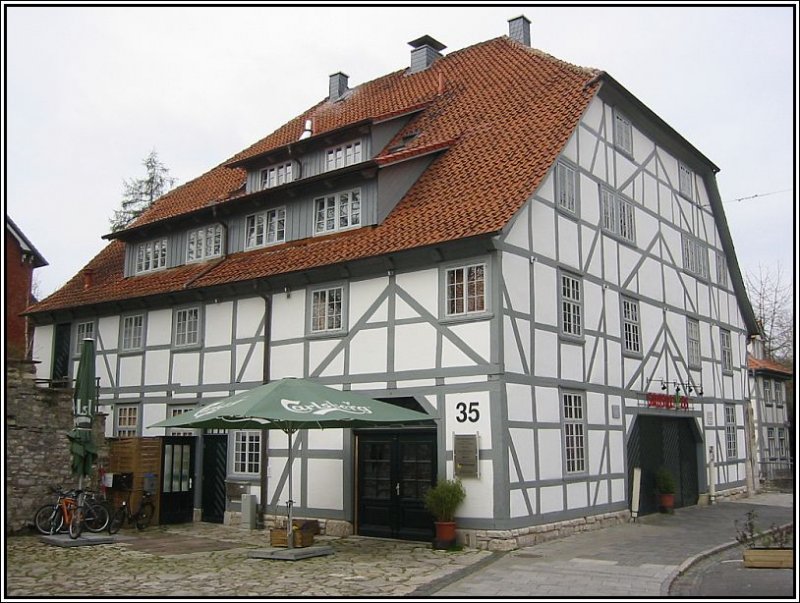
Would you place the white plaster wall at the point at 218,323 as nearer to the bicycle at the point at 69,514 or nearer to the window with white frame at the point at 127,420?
the window with white frame at the point at 127,420

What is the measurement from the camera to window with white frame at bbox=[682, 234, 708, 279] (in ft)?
78.0

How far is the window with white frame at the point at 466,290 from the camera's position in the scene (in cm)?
1540

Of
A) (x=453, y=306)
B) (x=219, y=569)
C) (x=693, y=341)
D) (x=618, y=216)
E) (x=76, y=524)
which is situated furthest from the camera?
(x=693, y=341)

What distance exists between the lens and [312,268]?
57.8 feet

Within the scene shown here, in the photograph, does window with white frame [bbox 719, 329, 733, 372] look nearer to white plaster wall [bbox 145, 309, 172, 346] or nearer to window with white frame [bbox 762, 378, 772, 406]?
window with white frame [bbox 762, 378, 772, 406]

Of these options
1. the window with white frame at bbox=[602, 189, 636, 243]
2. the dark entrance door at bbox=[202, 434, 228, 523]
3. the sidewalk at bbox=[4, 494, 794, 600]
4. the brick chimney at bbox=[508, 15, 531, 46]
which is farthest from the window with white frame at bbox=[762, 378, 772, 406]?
the dark entrance door at bbox=[202, 434, 228, 523]

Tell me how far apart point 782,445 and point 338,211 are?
22.0 m

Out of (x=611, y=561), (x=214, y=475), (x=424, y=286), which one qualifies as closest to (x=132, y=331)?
(x=214, y=475)

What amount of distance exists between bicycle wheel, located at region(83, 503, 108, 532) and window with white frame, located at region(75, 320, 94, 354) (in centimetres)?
781

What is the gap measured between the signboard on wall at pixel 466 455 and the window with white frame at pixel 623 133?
9.47 m

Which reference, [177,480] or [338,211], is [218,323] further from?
[338,211]

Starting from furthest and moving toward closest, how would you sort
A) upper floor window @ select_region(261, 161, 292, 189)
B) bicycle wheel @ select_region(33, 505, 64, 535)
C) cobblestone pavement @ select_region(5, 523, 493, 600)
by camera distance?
upper floor window @ select_region(261, 161, 292, 189) < bicycle wheel @ select_region(33, 505, 64, 535) < cobblestone pavement @ select_region(5, 523, 493, 600)

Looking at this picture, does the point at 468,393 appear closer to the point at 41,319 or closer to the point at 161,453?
the point at 161,453

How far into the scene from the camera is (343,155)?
66.9 ft
